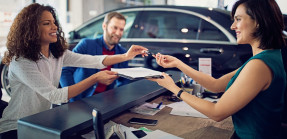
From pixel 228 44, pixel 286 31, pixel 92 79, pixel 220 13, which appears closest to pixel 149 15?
pixel 220 13

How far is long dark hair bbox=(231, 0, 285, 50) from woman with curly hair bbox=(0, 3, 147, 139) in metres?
0.97

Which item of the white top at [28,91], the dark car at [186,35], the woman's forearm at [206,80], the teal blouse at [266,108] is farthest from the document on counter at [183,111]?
the dark car at [186,35]

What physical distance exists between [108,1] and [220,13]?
596cm

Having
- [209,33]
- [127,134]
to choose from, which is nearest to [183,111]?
[127,134]

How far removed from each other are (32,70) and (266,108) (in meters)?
1.34

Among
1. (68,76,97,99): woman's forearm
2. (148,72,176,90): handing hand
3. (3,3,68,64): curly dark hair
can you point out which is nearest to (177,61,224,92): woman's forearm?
(148,72,176,90): handing hand

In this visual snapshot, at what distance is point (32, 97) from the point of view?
1567 mm

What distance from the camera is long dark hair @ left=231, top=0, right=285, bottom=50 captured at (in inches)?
44.8

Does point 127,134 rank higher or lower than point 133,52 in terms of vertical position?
lower

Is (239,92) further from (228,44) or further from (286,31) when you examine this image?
(286,31)

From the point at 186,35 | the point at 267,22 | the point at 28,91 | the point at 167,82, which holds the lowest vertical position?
the point at 28,91

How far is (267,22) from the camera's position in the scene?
1.13m

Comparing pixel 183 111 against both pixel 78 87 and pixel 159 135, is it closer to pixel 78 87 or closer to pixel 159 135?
pixel 159 135

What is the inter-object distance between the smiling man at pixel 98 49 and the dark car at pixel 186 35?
2.22ft
